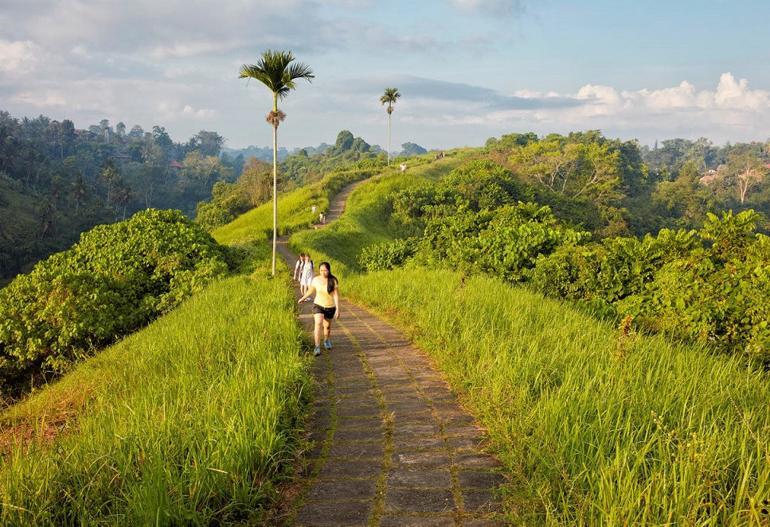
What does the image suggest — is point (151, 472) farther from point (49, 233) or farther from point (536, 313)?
point (49, 233)

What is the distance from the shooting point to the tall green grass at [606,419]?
8.95 ft

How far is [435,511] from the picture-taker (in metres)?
3.25

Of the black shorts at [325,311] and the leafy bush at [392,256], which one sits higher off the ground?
the black shorts at [325,311]

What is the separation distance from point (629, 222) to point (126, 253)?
4979cm

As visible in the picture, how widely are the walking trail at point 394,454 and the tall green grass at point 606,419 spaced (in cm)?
24

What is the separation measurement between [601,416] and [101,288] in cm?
1231

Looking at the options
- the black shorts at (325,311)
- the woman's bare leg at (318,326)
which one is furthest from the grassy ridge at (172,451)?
the black shorts at (325,311)

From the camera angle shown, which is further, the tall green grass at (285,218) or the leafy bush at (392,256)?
the tall green grass at (285,218)

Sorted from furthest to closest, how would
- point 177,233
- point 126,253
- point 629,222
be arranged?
1. point 629,222
2. point 177,233
3. point 126,253

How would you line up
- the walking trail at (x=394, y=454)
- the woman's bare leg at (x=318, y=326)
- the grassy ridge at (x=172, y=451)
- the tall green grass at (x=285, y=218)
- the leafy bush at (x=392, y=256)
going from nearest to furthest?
the grassy ridge at (x=172, y=451), the walking trail at (x=394, y=454), the woman's bare leg at (x=318, y=326), the leafy bush at (x=392, y=256), the tall green grass at (x=285, y=218)

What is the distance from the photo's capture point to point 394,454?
4.02m

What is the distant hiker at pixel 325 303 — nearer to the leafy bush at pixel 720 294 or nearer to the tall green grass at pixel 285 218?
the leafy bush at pixel 720 294

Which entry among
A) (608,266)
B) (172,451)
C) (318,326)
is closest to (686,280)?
(608,266)

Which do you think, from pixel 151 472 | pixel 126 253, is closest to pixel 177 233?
pixel 126 253
